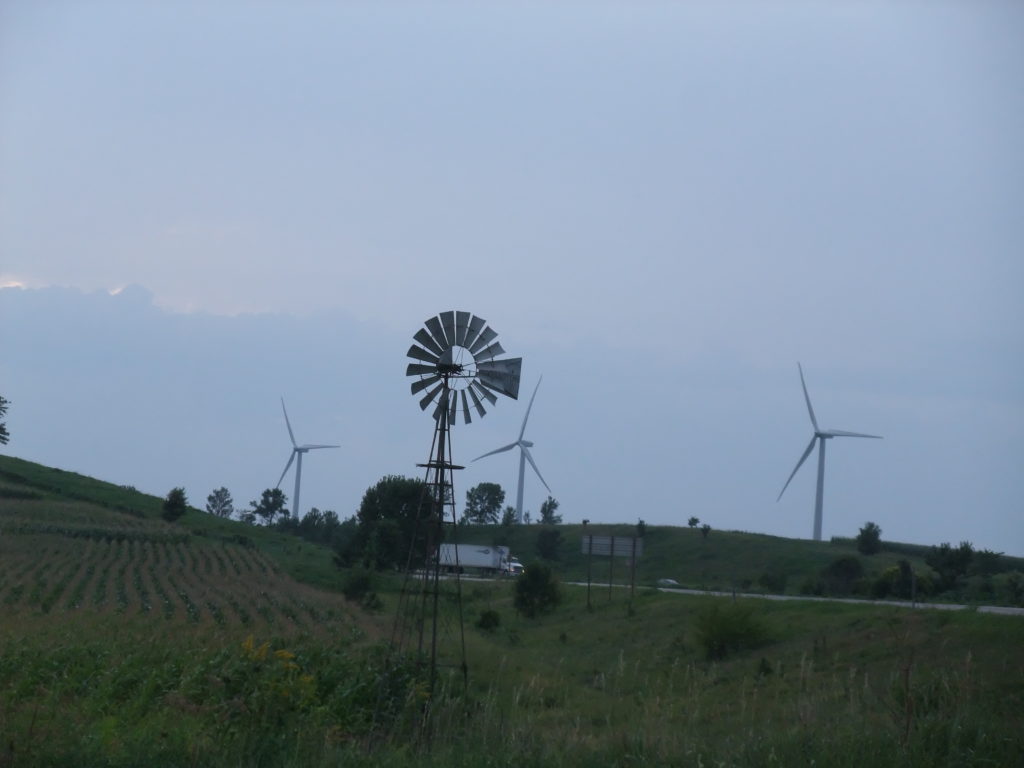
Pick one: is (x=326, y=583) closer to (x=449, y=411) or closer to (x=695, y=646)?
(x=695, y=646)

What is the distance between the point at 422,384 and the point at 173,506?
77.1m

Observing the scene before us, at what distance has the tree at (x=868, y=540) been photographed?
243 feet


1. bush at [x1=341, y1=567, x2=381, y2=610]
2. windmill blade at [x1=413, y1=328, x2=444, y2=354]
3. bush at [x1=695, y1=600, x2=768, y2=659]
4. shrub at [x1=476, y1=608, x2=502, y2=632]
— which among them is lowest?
shrub at [x1=476, y1=608, x2=502, y2=632]

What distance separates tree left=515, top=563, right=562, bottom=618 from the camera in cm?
4328

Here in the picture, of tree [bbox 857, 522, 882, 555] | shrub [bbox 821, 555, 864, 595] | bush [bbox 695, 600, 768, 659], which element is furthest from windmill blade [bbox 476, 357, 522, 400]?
tree [bbox 857, 522, 882, 555]

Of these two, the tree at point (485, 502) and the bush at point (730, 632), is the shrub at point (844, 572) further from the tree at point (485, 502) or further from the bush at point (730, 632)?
the tree at point (485, 502)

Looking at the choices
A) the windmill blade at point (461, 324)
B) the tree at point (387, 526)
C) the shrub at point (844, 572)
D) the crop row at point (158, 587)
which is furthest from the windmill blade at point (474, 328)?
the shrub at point (844, 572)

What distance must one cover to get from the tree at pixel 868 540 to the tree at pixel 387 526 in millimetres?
32643

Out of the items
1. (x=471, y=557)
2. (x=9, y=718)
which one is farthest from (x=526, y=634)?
(x=471, y=557)

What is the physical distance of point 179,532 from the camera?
72.6 m

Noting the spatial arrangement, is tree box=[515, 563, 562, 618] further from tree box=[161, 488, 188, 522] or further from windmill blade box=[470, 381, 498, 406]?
tree box=[161, 488, 188, 522]

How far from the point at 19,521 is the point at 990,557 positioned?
5865cm

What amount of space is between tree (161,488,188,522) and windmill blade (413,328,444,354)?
76.8 m

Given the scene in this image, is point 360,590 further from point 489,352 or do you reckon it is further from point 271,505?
point 271,505
